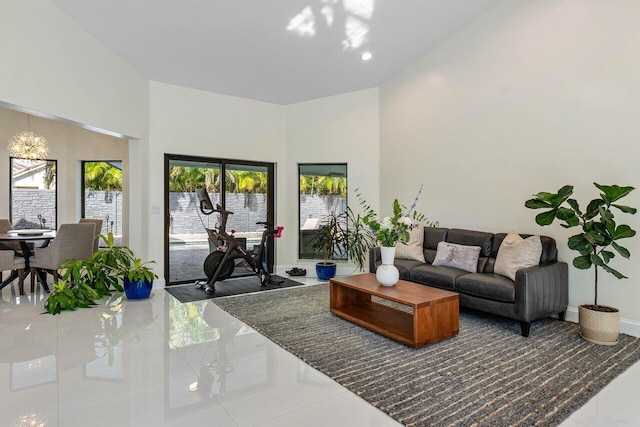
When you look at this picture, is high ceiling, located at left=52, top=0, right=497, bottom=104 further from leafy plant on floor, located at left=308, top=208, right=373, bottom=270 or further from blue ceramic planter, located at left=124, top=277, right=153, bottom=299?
blue ceramic planter, located at left=124, top=277, right=153, bottom=299

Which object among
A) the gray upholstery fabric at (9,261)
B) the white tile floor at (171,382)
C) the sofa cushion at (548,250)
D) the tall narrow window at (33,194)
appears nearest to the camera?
the white tile floor at (171,382)

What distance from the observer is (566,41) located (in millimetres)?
4027

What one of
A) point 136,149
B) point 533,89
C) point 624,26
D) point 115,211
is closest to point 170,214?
point 136,149

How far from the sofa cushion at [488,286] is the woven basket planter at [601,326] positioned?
2.11 feet

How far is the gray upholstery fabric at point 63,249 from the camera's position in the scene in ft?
16.4

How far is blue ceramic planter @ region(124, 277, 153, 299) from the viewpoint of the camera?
4.76 m

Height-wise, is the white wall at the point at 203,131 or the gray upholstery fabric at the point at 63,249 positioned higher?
the white wall at the point at 203,131

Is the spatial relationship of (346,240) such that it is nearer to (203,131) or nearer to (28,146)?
(203,131)

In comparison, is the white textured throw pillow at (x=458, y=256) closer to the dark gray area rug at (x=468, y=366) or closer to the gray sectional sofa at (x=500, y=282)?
the gray sectional sofa at (x=500, y=282)

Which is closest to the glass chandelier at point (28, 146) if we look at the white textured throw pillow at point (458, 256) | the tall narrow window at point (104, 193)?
the tall narrow window at point (104, 193)

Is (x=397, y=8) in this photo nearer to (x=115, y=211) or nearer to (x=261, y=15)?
(x=261, y=15)

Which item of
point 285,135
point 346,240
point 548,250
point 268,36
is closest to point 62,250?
point 285,135

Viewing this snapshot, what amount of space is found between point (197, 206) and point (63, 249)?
6.36 ft

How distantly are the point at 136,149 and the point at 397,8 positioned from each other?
4.25 metres
